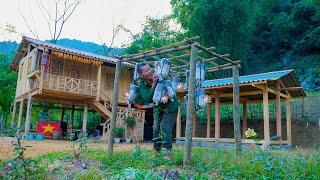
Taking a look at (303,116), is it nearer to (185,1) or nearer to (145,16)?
(185,1)

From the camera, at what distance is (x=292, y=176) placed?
405 centimetres

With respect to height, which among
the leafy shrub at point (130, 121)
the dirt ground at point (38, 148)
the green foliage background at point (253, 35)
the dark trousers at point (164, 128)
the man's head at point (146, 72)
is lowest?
the dirt ground at point (38, 148)

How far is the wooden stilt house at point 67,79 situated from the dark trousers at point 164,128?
8.84m

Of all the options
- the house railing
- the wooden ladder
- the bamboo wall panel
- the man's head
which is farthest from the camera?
the bamboo wall panel

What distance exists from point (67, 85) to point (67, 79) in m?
0.33

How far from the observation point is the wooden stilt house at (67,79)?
1585 cm

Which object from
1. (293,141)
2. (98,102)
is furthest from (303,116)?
(98,102)

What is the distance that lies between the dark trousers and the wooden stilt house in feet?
29.0

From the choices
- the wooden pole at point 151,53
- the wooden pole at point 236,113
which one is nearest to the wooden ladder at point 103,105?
the wooden pole at point 151,53

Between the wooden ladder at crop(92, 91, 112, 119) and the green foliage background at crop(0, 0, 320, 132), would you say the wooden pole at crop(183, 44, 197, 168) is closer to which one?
the wooden ladder at crop(92, 91, 112, 119)

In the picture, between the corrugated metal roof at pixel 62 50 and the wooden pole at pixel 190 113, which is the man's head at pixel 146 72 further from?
the corrugated metal roof at pixel 62 50

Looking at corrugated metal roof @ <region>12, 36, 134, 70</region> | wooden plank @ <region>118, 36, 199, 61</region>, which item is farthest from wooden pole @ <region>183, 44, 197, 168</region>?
corrugated metal roof @ <region>12, 36, 134, 70</region>

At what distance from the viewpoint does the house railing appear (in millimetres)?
15711

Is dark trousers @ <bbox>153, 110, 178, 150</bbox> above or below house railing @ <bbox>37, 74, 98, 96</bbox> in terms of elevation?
below
